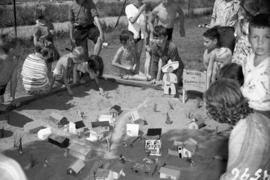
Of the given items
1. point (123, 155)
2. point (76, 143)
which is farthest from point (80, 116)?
point (123, 155)

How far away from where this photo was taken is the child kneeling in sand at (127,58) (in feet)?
19.4

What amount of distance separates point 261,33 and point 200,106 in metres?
2.43

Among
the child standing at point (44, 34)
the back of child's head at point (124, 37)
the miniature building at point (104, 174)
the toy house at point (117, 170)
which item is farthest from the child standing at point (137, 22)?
the miniature building at point (104, 174)

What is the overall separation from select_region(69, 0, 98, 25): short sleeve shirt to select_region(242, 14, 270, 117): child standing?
3221mm

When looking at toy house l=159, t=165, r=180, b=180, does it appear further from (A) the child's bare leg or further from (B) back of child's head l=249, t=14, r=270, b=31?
(A) the child's bare leg

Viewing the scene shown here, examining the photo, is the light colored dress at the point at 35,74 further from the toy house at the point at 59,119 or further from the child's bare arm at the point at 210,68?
the child's bare arm at the point at 210,68

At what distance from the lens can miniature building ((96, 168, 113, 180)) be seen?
11.5 ft

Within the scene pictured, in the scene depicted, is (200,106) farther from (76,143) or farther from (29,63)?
(29,63)

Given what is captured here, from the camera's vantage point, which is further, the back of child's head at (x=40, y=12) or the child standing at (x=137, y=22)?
the child standing at (x=137, y=22)

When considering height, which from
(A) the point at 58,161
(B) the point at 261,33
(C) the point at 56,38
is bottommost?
(A) the point at 58,161

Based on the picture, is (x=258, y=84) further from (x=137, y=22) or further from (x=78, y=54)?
(x=137, y=22)

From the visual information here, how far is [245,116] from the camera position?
2090 millimetres

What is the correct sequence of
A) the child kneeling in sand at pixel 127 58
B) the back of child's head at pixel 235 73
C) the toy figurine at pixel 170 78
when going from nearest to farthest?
1. the back of child's head at pixel 235 73
2. the toy figurine at pixel 170 78
3. the child kneeling in sand at pixel 127 58

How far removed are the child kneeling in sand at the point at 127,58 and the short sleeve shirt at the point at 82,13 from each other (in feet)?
2.09
